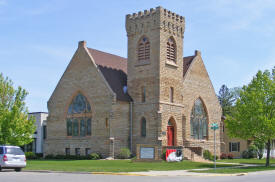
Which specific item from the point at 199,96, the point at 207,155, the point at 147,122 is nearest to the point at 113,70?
the point at 147,122

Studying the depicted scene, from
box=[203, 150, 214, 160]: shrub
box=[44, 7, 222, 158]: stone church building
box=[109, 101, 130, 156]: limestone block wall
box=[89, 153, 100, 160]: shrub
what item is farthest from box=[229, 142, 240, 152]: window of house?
box=[89, 153, 100, 160]: shrub

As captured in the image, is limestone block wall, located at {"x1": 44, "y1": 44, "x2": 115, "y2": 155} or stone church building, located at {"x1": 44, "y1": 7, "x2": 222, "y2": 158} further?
limestone block wall, located at {"x1": 44, "y1": 44, "x2": 115, "y2": 155}

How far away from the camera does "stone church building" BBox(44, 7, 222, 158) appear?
42406 millimetres

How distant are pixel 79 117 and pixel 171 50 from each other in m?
11.9

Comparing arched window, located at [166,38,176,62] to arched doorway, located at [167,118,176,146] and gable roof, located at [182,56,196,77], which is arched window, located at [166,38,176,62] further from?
arched doorway, located at [167,118,176,146]

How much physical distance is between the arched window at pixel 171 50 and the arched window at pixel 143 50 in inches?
80.2

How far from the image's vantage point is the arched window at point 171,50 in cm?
4414

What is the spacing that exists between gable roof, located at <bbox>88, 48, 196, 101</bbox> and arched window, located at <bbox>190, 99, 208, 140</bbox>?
14.0 ft

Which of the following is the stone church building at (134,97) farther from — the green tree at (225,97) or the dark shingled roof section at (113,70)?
the green tree at (225,97)

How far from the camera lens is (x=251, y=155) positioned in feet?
171

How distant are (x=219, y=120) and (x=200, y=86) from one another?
5770 millimetres

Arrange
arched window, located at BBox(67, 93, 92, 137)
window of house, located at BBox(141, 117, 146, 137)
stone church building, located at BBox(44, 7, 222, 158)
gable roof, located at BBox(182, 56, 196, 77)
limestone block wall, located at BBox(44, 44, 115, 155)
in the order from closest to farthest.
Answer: stone church building, located at BBox(44, 7, 222, 158)
window of house, located at BBox(141, 117, 146, 137)
limestone block wall, located at BBox(44, 44, 115, 155)
arched window, located at BBox(67, 93, 92, 137)
gable roof, located at BBox(182, 56, 196, 77)

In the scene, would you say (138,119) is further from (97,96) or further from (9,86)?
(9,86)

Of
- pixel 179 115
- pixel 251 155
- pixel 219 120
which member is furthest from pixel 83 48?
pixel 251 155
